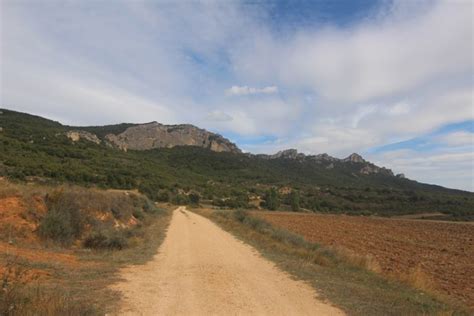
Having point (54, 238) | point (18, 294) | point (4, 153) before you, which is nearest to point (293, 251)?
point (54, 238)

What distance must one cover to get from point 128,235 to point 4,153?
160ft

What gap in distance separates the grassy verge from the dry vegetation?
5349 millimetres

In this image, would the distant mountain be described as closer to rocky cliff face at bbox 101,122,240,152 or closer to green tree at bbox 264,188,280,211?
rocky cliff face at bbox 101,122,240,152

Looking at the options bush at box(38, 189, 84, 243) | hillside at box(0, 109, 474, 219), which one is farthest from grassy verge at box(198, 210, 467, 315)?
hillside at box(0, 109, 474, 219)

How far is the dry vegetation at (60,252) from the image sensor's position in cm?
732

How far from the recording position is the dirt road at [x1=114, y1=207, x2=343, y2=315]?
8688mm

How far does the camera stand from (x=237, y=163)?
161 meters

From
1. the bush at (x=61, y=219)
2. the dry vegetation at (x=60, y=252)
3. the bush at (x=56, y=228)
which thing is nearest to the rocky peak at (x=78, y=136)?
the dry vegetation at (x=60, y=252)

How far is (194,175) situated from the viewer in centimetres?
13150

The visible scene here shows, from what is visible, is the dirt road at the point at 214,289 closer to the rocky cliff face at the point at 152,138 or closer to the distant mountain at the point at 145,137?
the distant mountain at the point at 145,137

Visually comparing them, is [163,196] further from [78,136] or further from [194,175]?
[194,175]

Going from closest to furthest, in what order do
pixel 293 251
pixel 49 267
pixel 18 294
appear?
pixel 18 294
pixel 49 267
pixel 293 251

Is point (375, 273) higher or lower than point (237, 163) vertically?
lower

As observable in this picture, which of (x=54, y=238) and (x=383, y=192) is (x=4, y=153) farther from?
(x=383, y=192)
